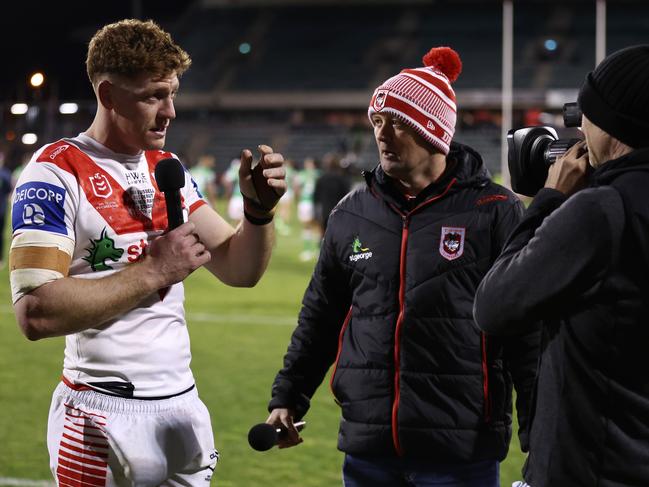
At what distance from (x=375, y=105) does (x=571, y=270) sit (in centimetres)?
127

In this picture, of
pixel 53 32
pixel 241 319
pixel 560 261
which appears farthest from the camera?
pixel 53 32

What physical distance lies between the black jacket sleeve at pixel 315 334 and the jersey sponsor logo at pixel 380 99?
16.7 inches

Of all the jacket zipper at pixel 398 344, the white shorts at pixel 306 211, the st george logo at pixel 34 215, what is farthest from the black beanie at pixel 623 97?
the white shorts at pixel 306 211

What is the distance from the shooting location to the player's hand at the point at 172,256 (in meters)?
2.61

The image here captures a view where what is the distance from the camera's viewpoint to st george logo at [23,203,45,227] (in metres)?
2.57

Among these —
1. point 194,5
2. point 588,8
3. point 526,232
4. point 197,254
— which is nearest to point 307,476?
point 197,254

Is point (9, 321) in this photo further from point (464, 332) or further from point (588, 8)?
point (588, 8)

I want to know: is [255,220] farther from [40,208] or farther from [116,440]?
[116,440]

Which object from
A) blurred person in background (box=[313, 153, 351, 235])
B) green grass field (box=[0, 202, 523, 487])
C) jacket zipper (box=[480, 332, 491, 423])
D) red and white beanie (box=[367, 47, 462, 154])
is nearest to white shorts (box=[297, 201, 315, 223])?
blurred person in background (box=[313, 153, 351, 235])

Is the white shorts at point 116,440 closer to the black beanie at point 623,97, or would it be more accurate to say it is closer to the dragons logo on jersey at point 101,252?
the dragons logo on jersey at point 101,252

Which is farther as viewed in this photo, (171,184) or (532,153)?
(171,184)

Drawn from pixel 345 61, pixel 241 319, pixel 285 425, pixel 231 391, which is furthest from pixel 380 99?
pixel 345 61

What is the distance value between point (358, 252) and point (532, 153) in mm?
773

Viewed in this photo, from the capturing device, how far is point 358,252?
3037 mm
